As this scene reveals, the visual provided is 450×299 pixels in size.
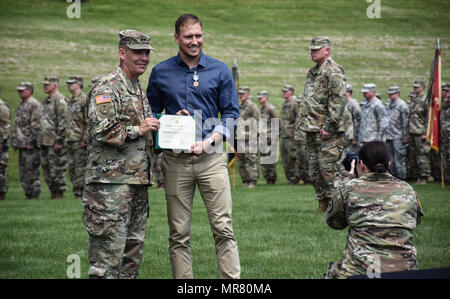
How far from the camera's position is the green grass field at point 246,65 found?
25.2 ft

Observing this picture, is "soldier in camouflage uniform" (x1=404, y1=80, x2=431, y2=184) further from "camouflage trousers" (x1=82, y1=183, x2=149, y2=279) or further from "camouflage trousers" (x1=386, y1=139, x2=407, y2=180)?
"camouflage trousers" (x1=82, y1=183, x2=149, y2=279)

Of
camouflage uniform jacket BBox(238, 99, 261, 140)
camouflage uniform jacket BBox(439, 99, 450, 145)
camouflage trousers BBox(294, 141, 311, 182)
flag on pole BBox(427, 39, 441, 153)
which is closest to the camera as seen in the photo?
flag on pole BBox(427, 39, 441, 153)

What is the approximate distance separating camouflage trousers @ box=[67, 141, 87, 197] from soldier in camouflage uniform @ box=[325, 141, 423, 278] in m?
10.3

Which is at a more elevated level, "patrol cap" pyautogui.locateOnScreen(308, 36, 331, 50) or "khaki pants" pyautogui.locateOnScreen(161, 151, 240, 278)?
"patrol cap" pyautogui.locateOnScreen(308, 36, 331, 50)

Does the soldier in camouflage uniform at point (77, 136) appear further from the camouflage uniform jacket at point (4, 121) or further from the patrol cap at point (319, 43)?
the patrol cap at point (319, 43)

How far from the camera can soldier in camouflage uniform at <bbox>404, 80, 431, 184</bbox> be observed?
16812 mm

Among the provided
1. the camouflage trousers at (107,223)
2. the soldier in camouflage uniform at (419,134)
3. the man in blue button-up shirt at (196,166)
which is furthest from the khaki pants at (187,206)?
the soldier in camouflage uniform at (419,134)

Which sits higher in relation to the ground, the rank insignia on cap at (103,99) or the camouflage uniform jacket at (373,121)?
the rank insignia on cap at (103,99)

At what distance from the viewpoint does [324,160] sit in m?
9.63

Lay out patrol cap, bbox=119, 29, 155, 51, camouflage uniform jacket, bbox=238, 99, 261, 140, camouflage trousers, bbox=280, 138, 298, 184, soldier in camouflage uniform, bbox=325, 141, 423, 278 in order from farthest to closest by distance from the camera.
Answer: camouflage trousers, bbox=280, 138, 298, 184, camouflage uniform jacket, bbox=238, 99, 261, 140, patrol cap, bbox=119, 29, 155, 51, soldier in camouflage uniform, bbox=325, 141, 423, 278

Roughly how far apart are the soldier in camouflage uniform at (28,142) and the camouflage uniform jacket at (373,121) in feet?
27.2

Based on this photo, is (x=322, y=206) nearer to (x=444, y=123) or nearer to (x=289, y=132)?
(x=444, y=123)

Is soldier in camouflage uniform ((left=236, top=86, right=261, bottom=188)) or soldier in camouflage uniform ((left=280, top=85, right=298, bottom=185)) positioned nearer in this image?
soldier in camouflage uniform ((left=236, top=86, right=261, bottom=188))

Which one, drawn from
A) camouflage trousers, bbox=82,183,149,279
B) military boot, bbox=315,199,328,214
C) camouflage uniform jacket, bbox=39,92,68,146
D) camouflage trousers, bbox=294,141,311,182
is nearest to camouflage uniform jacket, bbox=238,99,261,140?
camouflage trousers, bbox=294,141,311,182
